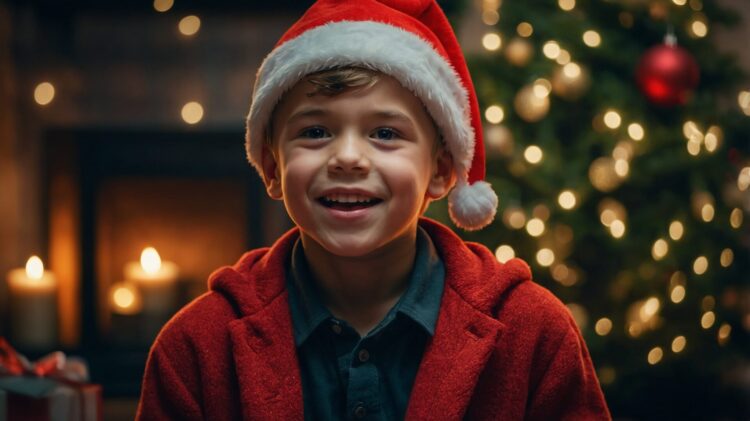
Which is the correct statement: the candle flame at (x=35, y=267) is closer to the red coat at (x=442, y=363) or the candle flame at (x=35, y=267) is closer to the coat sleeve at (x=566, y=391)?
the red coat at (x=442, y=363)

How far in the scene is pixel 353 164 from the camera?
3.52ft

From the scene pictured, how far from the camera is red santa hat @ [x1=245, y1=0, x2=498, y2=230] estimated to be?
3.64 ft

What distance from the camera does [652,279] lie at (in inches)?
102

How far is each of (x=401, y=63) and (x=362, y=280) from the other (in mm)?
297

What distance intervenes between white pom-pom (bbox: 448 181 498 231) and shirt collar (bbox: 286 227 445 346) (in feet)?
0.23

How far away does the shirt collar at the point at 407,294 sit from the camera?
3.82 ft

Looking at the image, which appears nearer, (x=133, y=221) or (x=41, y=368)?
(x=41, y=368)

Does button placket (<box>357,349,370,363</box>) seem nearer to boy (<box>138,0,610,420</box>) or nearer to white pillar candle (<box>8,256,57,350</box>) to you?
boy (<box>138,0,610,420</box>)

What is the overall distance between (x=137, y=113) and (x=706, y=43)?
190 centimetres

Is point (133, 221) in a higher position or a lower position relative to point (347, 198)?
lower

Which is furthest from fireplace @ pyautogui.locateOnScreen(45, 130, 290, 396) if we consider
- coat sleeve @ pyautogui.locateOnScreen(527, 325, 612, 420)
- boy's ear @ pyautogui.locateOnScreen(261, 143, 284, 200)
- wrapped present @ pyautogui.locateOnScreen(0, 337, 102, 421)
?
coat sleeve @ pyautogui.locateOnScreen(527, 325, 612, 420)

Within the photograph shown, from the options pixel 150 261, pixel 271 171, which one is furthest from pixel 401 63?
pixel 150 261

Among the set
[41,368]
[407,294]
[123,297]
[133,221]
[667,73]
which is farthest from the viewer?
[133,221]

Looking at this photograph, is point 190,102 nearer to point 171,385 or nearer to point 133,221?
point 133,221
